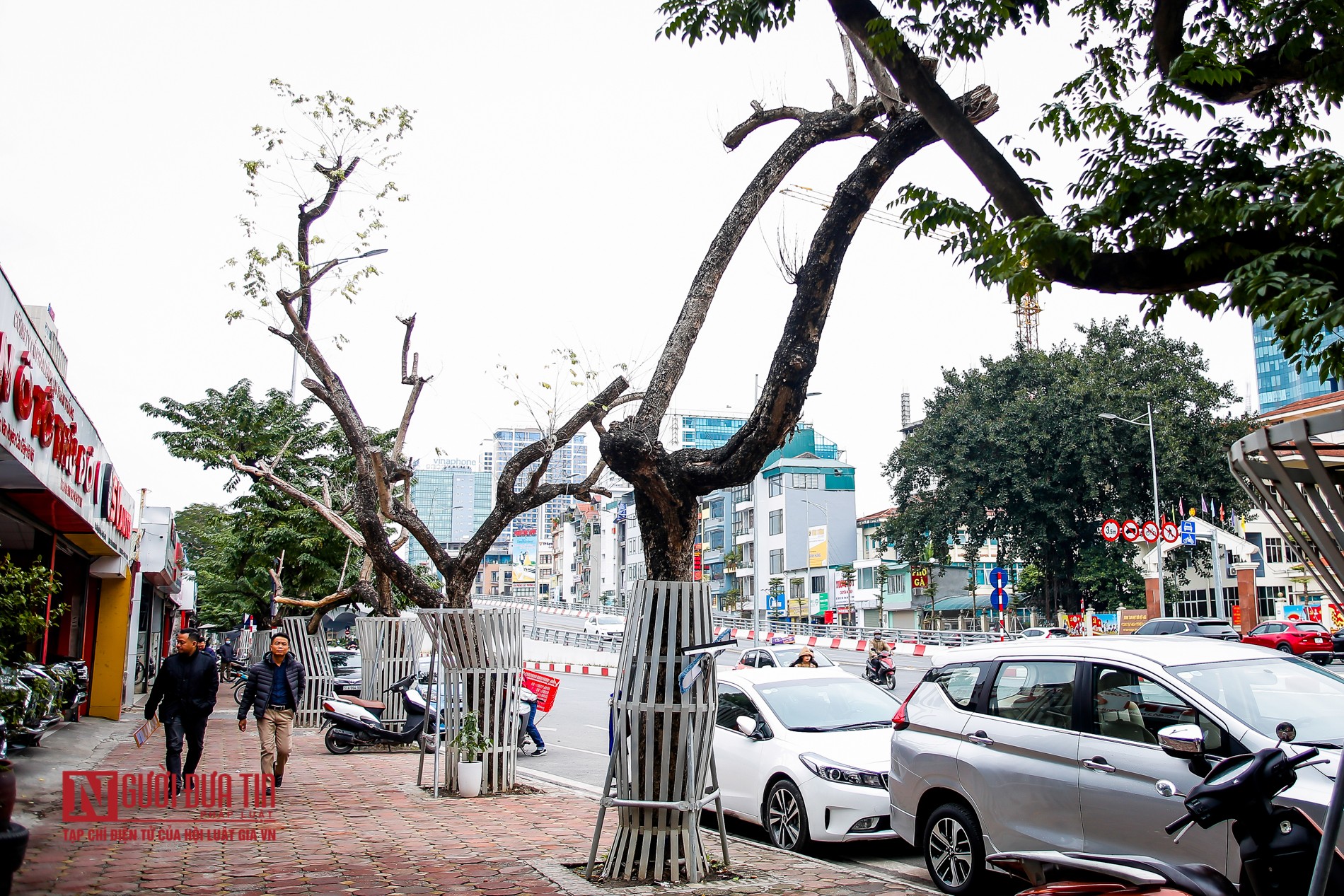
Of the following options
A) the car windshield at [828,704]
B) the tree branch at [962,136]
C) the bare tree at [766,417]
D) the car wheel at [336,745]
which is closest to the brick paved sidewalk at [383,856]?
the bare tree at [766,417]

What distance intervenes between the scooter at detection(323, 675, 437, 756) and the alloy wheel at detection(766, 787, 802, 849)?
26.8ft

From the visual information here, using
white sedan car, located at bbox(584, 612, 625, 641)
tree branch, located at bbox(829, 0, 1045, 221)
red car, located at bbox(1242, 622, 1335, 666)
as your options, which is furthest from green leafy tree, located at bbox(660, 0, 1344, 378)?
white sedan car, located at bbox(584, 612, 625, 641)

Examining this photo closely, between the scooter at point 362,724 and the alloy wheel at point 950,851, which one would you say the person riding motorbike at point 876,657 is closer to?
the scooter at point 362,724

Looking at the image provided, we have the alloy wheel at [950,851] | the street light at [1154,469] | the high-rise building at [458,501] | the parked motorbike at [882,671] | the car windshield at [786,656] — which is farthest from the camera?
the high-rise building at [458,501]

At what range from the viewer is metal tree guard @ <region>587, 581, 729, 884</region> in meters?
7.04

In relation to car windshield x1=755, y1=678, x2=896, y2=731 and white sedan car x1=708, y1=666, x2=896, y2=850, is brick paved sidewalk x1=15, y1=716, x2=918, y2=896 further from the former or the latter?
car windshield x1=755, y1=678, x2=896, y2=731

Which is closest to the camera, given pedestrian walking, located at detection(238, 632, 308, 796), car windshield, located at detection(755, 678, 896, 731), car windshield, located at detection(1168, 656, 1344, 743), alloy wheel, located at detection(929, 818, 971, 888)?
car windshield, located at detection(1168, 656, 1344, 743)

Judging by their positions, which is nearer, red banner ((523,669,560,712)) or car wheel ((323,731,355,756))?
red banner ((523,669,560,712))

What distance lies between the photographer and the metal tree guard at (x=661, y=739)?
277 inches

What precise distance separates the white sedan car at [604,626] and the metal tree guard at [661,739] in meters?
51.1

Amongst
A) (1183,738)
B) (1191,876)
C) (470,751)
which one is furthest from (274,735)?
(1191,876)

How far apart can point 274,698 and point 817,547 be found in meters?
63.5

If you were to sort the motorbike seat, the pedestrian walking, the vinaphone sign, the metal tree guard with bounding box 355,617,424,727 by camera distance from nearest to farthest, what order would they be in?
1. the motorbike seat
2. the vinaphone sign
3. the pedestrian walking
4. the metal tree guard with bounding box 355,617,424,727

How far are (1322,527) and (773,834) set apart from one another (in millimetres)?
6546
